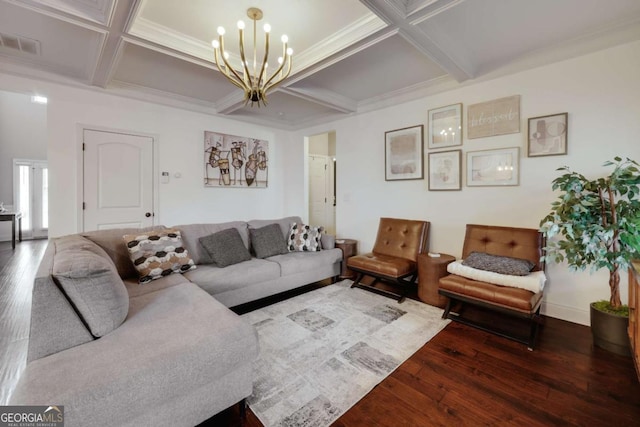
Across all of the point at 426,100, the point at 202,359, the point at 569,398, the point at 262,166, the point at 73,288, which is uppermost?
the point at 426,100

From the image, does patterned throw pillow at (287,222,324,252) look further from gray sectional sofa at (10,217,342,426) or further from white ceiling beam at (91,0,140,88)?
white ceiling beam at (91,0,140,88)

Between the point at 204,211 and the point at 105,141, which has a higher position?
the point at 105,141

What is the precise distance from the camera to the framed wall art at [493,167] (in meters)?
2.91

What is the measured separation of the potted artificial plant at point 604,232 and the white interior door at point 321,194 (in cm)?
467

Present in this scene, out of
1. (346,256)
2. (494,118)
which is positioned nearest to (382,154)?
(494,118)

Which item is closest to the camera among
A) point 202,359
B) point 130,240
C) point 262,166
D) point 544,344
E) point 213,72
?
point 202,359

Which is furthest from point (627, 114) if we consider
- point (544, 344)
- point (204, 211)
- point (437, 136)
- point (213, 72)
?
point (204, 211)

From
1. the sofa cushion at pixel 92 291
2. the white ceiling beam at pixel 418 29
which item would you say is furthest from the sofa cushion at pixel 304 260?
the white ceiling beam at pixel 418 29

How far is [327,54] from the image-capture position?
2.65 metres

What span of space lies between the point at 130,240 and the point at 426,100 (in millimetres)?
3683

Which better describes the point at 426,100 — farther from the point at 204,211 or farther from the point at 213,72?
the point at 204,211

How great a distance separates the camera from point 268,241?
3.47 m

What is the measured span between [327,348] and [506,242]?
2086 millimetres

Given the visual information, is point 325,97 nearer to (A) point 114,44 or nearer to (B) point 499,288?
(A) point 114,44
